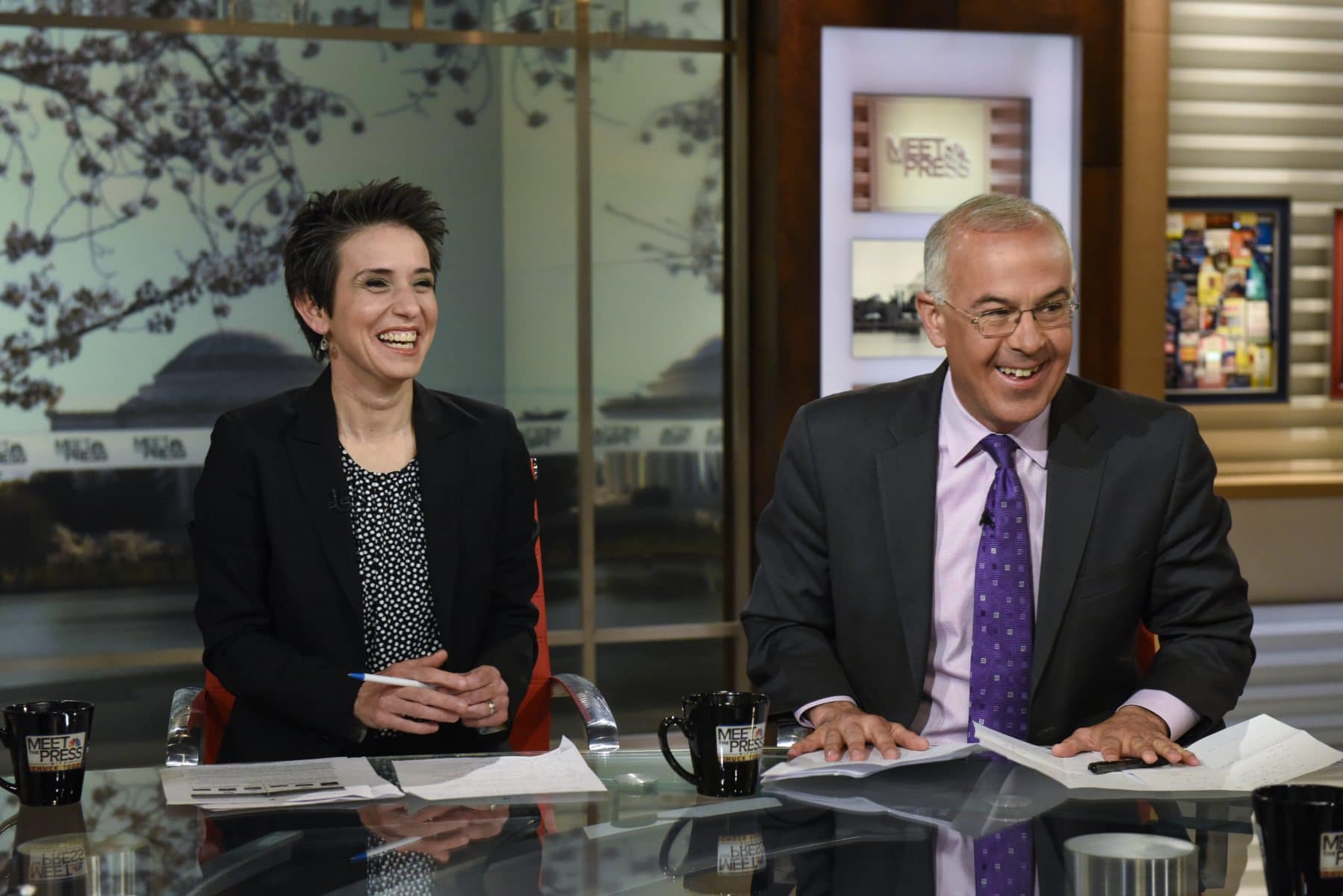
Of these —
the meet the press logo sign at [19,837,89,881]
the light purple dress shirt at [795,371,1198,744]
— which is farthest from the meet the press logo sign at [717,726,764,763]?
the meet the press logo sign at [19,837,89,881]

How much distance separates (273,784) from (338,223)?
3.60 ft

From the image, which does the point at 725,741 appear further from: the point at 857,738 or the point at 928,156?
the point at 928,156

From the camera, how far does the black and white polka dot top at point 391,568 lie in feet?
7.88

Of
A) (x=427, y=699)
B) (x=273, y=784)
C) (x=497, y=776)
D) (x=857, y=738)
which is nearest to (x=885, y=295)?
(x=427, y=699)

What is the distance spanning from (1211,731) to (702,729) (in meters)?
0.86

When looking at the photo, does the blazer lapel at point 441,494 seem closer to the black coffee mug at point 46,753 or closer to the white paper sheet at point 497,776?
the white paper sheet at point 497,776

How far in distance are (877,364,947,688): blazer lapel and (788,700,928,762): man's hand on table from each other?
29 cm

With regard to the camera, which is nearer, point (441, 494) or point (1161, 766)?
point (1161, 766)

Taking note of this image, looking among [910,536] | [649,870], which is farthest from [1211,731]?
[649,870]

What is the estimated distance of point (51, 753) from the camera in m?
1.68

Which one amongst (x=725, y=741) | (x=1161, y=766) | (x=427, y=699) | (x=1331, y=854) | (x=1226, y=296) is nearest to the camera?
(x=1331, y=854)

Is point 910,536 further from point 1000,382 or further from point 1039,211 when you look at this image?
point 1039,211

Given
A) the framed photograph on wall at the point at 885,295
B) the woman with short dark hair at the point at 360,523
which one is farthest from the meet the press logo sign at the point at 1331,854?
the framed photograph on wall at the point at 885,295

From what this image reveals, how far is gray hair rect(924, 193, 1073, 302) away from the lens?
218 centimetres
